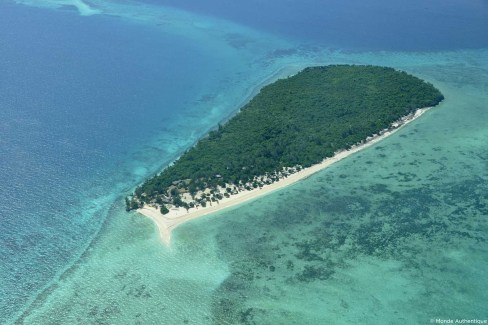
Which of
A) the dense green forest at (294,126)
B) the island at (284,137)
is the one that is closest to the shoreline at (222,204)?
the island at (284,137)

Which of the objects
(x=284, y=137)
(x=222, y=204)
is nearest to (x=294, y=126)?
(x=284, y=137)

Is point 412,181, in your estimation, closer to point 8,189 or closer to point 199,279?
point 199,279

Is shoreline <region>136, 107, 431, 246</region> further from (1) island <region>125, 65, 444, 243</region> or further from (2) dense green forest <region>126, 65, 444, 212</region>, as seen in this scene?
(2) dense green forest <region>126, 65, 444, 212</region>

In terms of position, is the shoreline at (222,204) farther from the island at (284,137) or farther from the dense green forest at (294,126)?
the dense green forest at (294,126)

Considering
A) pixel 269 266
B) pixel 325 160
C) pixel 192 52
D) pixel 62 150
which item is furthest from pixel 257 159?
pixel 192 52

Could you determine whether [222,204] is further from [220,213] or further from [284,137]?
[284,137]

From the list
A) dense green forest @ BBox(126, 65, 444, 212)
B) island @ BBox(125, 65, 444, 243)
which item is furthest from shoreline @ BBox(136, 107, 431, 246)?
dense green forest @ BBox(126, 65, 444, 212)
